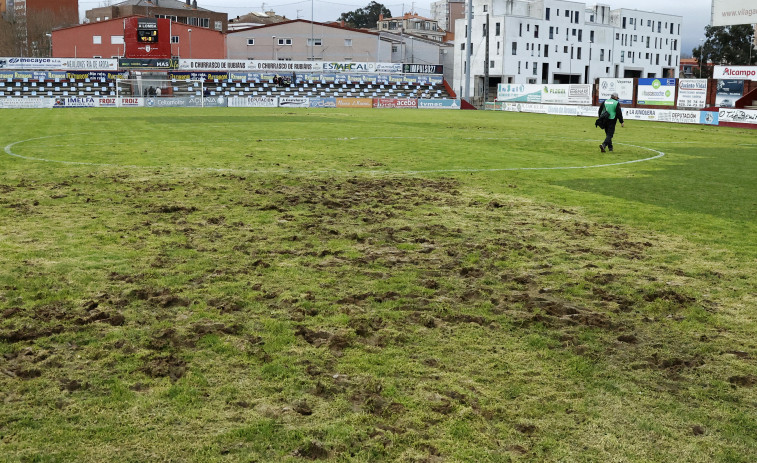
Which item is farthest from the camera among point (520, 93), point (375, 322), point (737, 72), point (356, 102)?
point (356, 102)

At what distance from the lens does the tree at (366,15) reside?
17138 cm

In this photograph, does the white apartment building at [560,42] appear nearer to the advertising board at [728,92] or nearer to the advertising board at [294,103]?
the advertising board at [294,103]

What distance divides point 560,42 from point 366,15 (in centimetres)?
6665

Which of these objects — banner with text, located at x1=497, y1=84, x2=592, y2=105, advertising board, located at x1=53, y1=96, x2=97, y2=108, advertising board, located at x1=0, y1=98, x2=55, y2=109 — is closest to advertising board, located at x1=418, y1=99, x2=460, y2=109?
banner with text, located at x1=497, y1=84, x2=592, y2=105

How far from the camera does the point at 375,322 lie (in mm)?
7172

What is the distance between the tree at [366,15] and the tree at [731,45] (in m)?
78.3

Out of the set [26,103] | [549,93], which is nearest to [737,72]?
[549,93]

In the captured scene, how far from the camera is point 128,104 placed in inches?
2562

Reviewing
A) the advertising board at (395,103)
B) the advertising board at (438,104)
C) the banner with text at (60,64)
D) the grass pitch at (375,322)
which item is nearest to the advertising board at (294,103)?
the advertising board at (395,103)

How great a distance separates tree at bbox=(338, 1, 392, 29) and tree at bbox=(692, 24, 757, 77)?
78340mm

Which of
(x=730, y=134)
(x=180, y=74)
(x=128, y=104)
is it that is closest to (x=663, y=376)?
(x=730, y=134)

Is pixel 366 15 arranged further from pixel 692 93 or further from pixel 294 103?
pixel 692 93

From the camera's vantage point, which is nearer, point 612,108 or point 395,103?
point 612,108

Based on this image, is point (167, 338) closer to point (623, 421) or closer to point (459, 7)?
point (623, 421)
